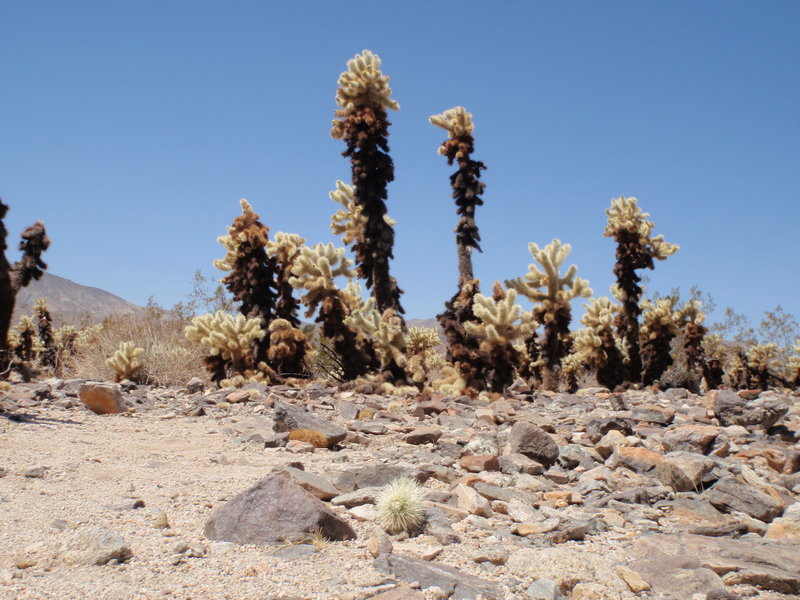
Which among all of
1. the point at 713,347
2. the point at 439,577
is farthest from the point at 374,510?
the point at 713,347

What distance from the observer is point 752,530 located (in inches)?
148

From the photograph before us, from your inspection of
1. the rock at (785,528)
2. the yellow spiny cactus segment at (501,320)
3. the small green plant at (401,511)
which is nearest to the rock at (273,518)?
the small green plant at (401,511)

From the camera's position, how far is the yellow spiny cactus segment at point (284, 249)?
13.2 meters

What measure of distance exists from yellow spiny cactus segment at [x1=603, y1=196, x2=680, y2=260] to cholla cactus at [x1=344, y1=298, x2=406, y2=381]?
7.04 m

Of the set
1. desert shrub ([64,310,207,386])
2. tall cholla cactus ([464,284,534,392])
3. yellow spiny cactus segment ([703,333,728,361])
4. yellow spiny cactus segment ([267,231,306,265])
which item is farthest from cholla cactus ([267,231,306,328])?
yellow spiny cactus segment ([703,333,728,361])

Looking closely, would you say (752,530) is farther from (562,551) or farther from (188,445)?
(188,445)

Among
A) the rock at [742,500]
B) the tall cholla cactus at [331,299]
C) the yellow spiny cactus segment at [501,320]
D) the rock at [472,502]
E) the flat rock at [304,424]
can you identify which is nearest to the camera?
the rock at [472,502]

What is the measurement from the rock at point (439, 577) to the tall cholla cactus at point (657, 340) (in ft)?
47.9

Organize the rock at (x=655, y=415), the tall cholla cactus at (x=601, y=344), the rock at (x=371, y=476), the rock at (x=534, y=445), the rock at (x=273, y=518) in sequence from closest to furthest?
the rock at (x=273, y=518), the rock at (x=371, y=476), the rock at (x=534, y=445), the rock at (x=655, y=415), the tall cholla cactus at (x=601, y=344)

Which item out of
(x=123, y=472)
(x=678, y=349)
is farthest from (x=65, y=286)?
(x=123, y=472)

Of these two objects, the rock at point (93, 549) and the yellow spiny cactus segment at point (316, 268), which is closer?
the rock at point (93, 549)

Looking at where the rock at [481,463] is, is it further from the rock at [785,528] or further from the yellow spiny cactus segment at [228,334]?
the yellow spiny cactus segment at [228,334]

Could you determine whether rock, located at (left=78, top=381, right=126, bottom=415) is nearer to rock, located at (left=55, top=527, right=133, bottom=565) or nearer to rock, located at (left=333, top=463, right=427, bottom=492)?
rock, located at (left=333, top=463, right=427, bottom=492)

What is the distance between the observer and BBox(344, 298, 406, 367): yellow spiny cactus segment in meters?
11.8
